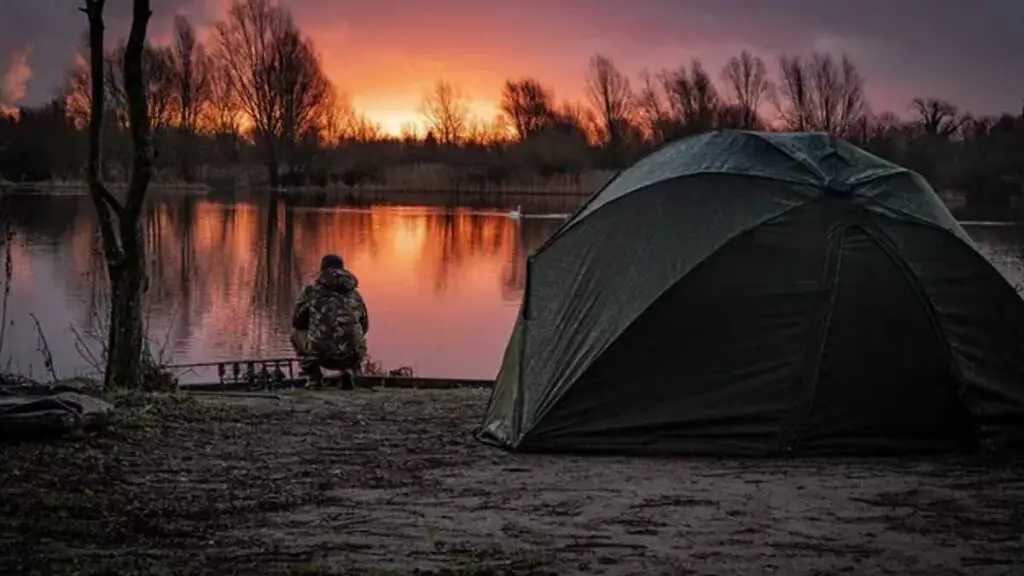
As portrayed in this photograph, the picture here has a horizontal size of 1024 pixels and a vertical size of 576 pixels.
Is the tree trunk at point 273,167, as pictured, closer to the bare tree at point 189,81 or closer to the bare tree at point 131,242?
the bare tree at point 189,81

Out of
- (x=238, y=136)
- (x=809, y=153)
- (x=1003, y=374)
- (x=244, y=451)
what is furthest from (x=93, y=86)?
(x=238, y=136)

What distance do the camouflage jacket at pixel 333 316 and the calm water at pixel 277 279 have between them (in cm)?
448

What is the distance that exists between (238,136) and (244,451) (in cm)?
6862

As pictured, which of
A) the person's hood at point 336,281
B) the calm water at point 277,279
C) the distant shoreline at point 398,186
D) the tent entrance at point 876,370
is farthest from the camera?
the distant shoreline at point 398,186

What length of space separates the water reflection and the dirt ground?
390 inches

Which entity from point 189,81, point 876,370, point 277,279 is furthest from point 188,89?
point 876,370

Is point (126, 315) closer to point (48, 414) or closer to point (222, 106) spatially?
point (48, 414)

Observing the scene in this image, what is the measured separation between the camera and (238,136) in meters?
73.6

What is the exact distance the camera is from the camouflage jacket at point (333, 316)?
12.2 metres

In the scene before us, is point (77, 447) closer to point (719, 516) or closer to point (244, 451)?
point (244, 451)

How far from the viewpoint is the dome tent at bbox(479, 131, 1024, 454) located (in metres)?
7.82

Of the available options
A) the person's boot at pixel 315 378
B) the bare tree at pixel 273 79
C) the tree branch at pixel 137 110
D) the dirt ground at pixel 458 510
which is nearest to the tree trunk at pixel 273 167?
the bare tree at pixel 273 79

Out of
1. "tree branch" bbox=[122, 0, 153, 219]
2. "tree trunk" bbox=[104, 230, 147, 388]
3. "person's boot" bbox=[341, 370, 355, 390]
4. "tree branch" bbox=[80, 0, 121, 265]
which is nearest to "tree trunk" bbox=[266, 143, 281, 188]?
"person's boot" bbox=[341, 370, 355, 390]

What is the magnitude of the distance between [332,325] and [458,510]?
21.2 feet
